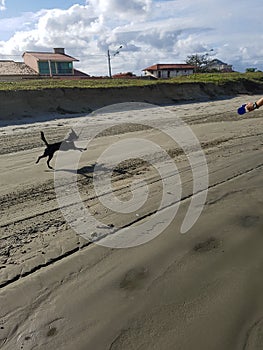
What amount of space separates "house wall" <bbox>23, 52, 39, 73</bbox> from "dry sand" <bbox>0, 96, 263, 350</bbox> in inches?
1715

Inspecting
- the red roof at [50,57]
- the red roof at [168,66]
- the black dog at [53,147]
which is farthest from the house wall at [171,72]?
the black dog at [53,147]

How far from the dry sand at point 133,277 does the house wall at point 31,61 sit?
143 feet

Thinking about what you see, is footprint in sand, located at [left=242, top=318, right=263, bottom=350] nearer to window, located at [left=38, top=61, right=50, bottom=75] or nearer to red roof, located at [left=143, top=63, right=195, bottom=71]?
window, located at [left=38, top=61, right=50, bottom=75]

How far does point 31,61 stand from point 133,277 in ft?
162

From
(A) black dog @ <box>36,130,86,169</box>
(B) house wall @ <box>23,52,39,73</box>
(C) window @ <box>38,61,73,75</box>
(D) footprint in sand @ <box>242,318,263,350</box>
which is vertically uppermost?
(B) house wall @ <box>23,52,39,73</box>

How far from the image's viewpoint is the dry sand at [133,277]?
3062 millimetres

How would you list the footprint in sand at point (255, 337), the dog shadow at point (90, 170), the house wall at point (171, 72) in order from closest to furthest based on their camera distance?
the footprint in sand at point (255, 337) → the dog shadow at point (90, 170) → the house wall at point (171, 72)

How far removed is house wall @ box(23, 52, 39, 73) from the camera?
46500 mm

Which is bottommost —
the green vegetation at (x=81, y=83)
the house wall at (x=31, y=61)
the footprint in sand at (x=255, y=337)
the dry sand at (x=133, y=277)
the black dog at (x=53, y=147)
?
the footprint in sand at (x=255, y=337)

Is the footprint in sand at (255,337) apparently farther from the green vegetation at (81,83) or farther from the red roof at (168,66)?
the red roof at (168,66)

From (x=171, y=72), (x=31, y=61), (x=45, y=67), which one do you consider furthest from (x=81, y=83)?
(x=171, y=72)

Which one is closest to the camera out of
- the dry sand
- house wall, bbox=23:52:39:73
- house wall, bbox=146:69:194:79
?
the dry sand

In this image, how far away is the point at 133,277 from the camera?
152 inches

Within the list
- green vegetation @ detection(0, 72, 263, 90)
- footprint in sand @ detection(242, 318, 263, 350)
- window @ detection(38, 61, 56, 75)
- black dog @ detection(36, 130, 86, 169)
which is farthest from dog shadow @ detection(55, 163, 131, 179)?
window @ detection(38, 61, 56, 75)
